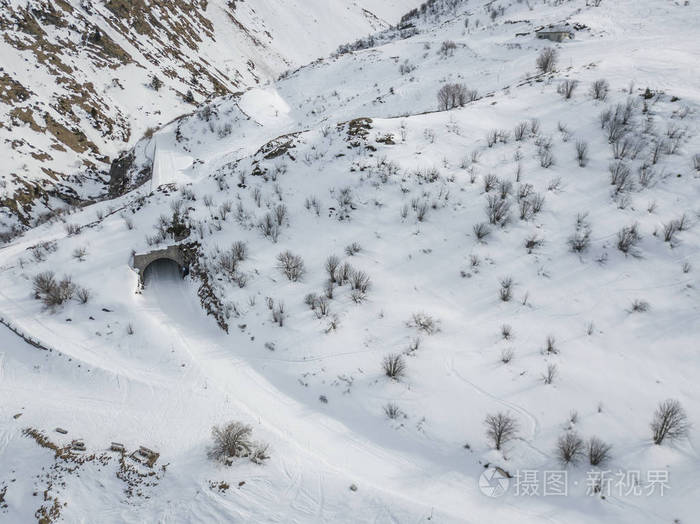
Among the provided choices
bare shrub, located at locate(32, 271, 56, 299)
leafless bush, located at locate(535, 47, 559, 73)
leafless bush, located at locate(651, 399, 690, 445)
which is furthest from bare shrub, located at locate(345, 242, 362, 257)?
leafless bush, located at locate(535, 47, 559, 73)

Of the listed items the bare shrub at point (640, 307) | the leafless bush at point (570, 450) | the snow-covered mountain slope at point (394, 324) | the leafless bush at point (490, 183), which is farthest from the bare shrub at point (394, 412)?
the leafless bush at point (490, 183)

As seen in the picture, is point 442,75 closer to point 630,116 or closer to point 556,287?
point 630,116

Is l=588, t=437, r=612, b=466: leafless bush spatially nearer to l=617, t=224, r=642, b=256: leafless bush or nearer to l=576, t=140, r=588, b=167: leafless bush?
l=617, t=224, r=642, b=256: leafless bush

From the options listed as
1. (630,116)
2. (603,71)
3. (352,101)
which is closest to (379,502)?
(630,116)

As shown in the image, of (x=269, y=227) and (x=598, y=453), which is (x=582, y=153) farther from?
(x=269, y=227)

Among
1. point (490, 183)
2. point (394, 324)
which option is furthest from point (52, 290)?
point (490, 183)

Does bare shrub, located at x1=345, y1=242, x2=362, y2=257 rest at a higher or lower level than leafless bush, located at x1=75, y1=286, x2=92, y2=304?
higher
